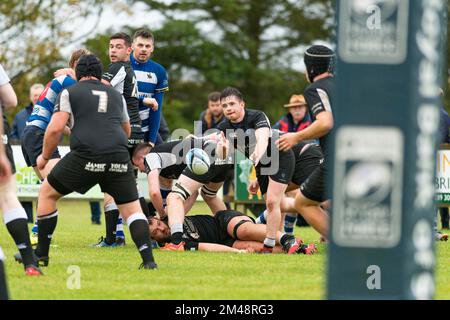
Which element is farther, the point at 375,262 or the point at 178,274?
the point at 178,274

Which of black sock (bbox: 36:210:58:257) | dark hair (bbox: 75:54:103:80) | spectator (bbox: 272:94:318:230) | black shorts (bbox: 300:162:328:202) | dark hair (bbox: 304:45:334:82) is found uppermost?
dark hair (bbox: 304:45:334:82)

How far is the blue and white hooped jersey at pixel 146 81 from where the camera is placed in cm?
1258

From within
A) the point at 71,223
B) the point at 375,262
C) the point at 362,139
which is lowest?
the point at 71,223

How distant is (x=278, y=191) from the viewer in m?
11.1

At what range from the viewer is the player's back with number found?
28.3ft

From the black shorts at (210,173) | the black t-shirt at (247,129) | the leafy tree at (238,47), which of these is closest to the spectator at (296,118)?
the black shorts at (210,173)

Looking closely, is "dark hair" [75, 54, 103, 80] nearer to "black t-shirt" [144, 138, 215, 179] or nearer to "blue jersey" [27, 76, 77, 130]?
"blue jersey" [27, 76, 77, 130]

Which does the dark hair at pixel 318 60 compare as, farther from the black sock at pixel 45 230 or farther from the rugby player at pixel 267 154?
the black sock at pixel 45 230

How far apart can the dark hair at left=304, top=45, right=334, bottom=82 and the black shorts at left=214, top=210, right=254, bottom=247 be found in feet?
7.12

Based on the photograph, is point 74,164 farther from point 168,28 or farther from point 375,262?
point 168,28

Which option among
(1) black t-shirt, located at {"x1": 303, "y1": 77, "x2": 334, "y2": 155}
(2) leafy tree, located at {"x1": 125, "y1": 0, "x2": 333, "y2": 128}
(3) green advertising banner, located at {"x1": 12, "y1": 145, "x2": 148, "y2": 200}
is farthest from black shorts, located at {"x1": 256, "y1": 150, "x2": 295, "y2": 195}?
(2) leafy tree, located at {"x1": 125, "y1": 0, "x2": 333, "y2": 128}

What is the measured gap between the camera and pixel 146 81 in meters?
12.6
